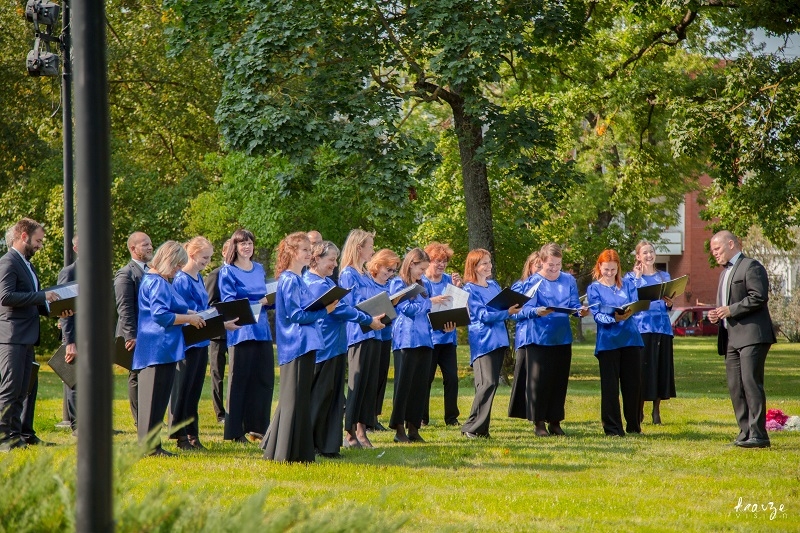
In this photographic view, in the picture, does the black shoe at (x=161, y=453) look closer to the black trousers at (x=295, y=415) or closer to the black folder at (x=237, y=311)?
the black trousers at (x=295, y=415)

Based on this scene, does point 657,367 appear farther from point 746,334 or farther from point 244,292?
point 244,292

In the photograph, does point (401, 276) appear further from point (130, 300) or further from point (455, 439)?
point (130, 300)

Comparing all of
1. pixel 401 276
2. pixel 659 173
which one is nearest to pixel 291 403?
pixel 401 276

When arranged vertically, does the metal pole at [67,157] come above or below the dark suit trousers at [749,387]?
above

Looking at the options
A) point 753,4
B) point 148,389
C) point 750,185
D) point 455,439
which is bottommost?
point 455,439

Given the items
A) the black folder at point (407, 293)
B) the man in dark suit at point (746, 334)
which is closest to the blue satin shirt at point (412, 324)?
the black folder at point (407, 293)

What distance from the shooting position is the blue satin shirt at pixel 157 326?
30.8ft

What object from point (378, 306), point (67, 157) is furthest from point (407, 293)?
point (67, 157)

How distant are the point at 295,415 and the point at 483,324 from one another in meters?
3.11

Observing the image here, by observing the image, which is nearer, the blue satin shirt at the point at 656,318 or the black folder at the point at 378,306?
the black folder at the point at 378,306

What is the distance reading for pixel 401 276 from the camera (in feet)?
36.2

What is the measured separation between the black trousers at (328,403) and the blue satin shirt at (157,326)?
1.35 meters

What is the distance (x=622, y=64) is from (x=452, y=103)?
20.3 feet

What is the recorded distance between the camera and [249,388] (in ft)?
36.2
